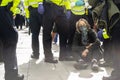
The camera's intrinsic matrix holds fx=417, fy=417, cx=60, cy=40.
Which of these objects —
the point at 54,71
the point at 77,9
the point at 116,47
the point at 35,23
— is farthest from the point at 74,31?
the point at 116,47

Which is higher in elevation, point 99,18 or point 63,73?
point 99,18

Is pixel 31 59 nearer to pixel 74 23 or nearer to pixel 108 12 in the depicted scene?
pixel 74 23

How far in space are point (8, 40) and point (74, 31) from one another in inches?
128

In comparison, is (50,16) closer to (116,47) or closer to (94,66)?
(94,66)

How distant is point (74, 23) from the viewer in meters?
8.97

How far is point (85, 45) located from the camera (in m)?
8.08

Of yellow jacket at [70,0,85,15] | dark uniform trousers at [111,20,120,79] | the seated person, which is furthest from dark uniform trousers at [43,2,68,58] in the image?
dark uniform trousers at [111,20,120,79]

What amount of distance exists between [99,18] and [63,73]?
1.31 metres

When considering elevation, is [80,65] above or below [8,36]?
below

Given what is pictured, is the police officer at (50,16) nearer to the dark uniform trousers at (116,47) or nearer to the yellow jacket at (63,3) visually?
the yellow jacket at (63,3)

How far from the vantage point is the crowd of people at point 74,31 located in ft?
19.3

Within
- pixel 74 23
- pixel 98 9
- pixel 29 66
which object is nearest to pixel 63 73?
pixel 29 66

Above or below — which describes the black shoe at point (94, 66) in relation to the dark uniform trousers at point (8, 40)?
below

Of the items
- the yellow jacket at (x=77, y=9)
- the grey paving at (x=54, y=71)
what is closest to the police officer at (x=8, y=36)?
the grey paving at (x=54, y=71)
